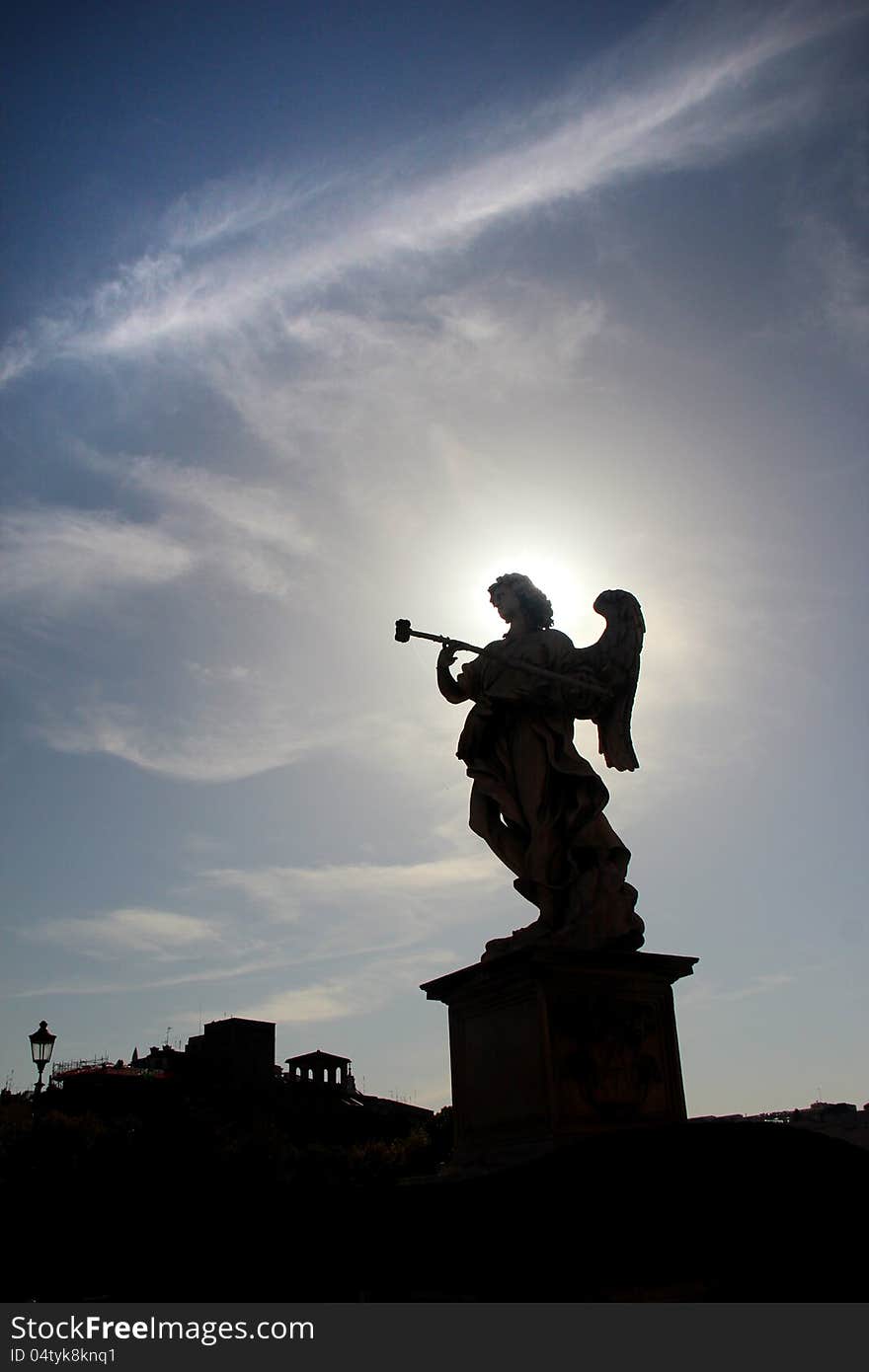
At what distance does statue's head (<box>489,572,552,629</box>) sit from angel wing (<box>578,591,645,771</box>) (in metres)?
0.53

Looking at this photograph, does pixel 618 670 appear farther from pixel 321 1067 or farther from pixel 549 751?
pixel 321 1067

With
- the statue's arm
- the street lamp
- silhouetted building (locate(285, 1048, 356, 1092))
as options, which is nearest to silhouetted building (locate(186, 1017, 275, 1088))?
silhouetted building (locate(285, 1048, 356, 1092))

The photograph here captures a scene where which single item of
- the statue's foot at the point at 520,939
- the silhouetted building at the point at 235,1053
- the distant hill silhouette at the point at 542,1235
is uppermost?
the silhouetted building at the point at 235,1053

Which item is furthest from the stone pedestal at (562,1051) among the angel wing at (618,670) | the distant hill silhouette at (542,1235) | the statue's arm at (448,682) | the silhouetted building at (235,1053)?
the silhouetted building at (235,1053)

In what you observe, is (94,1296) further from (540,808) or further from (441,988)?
(540,808)

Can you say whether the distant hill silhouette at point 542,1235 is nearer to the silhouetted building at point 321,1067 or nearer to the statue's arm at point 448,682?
the statue's arm at point 448,682

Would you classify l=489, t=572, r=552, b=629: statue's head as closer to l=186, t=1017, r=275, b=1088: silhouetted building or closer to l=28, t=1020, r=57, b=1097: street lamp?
l=28, t=1020, r=57, b=1097: street lamp

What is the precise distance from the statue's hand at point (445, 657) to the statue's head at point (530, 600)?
715mm

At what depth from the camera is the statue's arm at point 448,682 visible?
29.5 feet

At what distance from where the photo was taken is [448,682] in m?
9.00

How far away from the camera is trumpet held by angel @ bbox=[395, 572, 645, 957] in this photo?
791 cm

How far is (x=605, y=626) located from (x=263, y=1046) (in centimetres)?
5336
